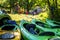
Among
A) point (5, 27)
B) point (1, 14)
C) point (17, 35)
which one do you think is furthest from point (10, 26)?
point (1, 14)

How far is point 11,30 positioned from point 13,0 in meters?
22.1

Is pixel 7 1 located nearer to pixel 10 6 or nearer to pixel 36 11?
pixel 10 6

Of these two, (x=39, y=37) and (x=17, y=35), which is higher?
(x=39, y=37)

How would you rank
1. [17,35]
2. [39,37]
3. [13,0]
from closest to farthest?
[39,37], [17,35], [13,0]

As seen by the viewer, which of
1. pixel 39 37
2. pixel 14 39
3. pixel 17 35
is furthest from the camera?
pixel 17 35

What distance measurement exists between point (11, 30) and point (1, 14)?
7513 mm

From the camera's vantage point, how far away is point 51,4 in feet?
86.9

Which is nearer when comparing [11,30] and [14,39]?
[14,39]

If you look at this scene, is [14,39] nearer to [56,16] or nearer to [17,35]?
[17,35]

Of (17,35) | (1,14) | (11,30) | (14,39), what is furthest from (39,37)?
(1,14)

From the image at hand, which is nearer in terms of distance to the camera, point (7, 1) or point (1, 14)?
point (1, 14)

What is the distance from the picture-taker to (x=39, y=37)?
10586 millimetres

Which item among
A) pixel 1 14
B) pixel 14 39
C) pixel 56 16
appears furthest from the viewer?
pixel 56 16

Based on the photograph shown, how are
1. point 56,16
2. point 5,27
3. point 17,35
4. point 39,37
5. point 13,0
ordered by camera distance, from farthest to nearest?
point 13,0 < point 56,16 < point 5,27 < point 17,35 < point 39,37
